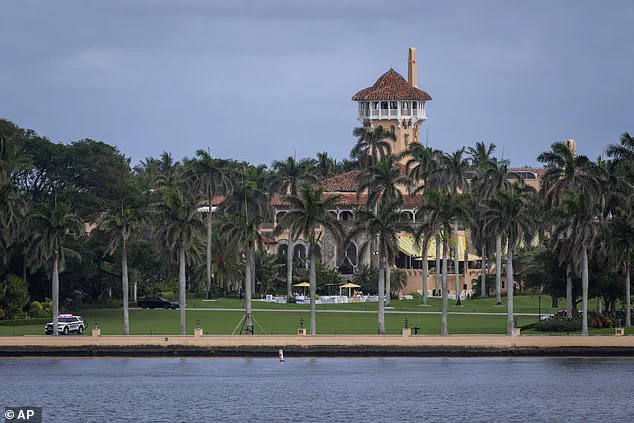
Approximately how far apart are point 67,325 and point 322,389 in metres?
26.2

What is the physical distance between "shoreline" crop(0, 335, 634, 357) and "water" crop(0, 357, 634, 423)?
72cm

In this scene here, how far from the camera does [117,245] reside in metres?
126

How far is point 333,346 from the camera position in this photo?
11144cm

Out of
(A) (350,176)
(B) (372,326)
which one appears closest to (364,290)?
(A) (350,176)

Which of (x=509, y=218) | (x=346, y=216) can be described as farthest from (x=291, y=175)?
(x=509, y=218)

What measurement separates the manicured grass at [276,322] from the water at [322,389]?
6.80 metres

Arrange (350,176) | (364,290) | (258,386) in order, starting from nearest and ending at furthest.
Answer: (258,386) → (364,290) → (350,176)

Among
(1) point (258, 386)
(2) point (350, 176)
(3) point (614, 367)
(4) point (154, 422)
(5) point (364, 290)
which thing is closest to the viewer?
(4) point (154, 422)

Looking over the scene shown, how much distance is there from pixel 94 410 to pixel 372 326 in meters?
36.7

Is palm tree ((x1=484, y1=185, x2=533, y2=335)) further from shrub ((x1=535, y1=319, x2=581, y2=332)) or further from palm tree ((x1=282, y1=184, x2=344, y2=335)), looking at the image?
palm tree ((x1=282, y1=184, x2=344, y2=335))

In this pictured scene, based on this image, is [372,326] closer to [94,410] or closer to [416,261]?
[94,410]

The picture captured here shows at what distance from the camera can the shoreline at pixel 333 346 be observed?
112 meters
